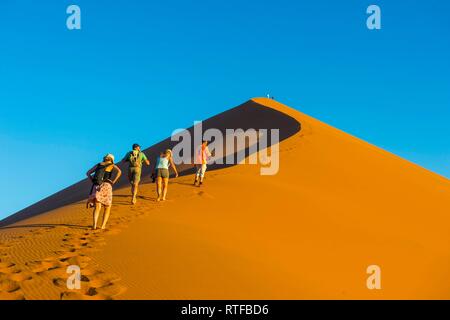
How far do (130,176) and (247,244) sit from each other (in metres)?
5.11

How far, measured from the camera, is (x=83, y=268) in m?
5.76

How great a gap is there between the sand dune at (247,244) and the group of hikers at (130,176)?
404 mm

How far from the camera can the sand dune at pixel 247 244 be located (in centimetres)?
543

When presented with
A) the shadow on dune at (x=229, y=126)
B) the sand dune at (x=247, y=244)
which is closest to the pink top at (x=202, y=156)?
the sand dune at (x=247, y=244)

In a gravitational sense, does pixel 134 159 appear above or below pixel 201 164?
below

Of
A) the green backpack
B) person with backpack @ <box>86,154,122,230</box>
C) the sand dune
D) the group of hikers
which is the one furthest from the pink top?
person with backpack @ <box>86,154,122,230</box>

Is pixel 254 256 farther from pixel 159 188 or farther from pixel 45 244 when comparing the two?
pixel 159 188

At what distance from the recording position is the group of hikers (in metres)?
8.39

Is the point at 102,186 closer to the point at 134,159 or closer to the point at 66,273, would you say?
the point at 134,159

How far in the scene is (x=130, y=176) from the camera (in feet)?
36.8

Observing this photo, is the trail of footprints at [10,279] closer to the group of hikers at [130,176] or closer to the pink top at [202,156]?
the group of hikers at [130,176]

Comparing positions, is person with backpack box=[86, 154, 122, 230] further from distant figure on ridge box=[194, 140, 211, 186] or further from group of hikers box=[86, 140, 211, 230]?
distant figure on ridge box=[194, 140, 211, 186]

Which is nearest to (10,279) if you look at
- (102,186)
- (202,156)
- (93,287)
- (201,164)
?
(93,287)
